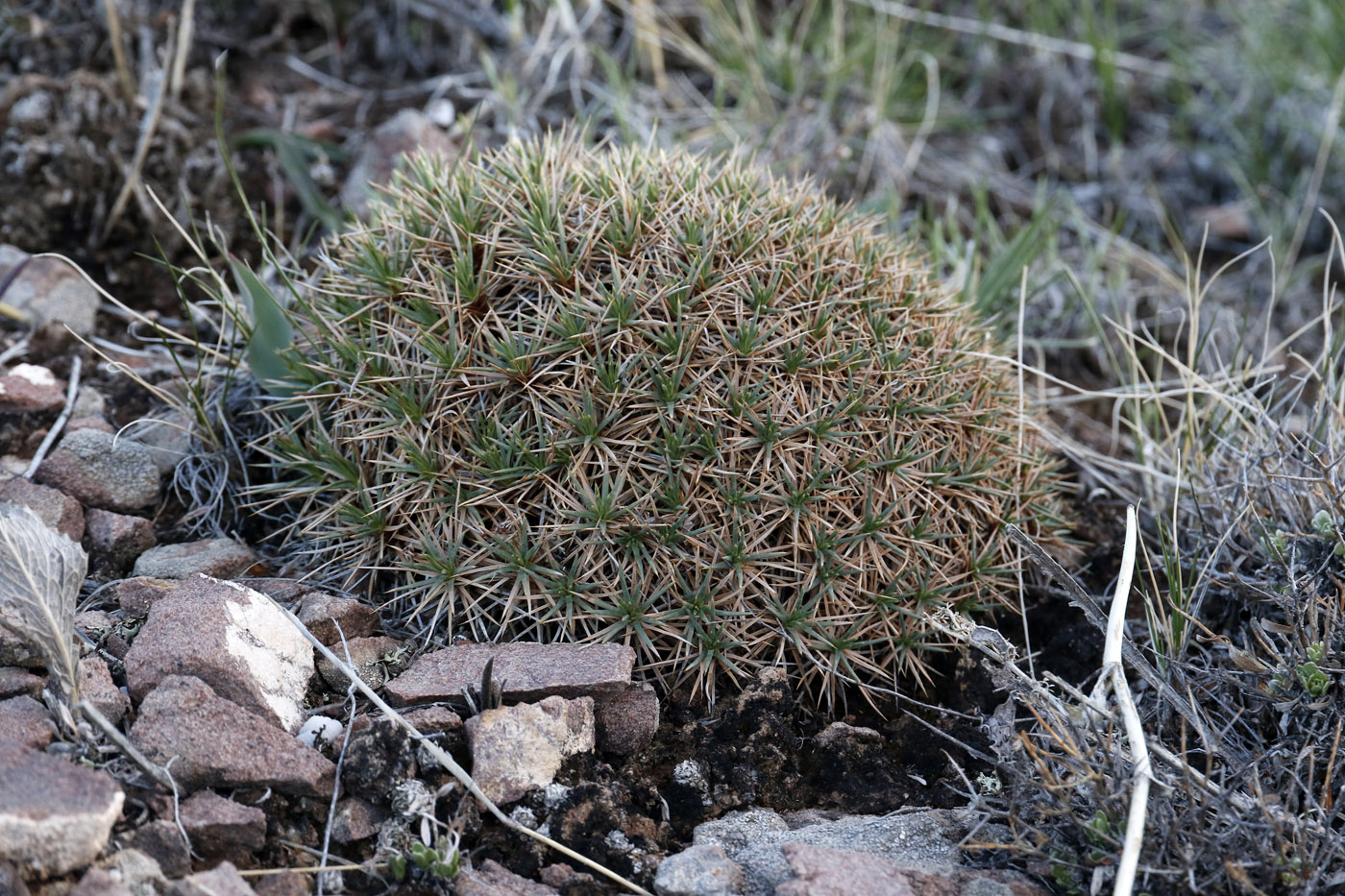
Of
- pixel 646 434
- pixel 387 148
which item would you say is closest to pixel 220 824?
pixel 646 434

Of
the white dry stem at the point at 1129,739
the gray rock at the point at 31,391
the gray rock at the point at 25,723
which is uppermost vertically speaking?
the white dry stem at the point at 1129,739

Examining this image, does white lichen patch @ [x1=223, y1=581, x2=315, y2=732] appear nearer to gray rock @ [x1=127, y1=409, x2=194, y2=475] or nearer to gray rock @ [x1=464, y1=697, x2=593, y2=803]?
gray rock @ [x1=464, y1=697, x2=593, y2=803]

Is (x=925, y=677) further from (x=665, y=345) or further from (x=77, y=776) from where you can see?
(x=77, y=776)

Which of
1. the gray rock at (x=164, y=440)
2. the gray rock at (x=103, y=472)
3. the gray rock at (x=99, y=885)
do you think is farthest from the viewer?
the gray rock at (x=164, y=440)

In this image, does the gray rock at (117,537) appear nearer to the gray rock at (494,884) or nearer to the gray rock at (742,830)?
the gray rock at (494,884)

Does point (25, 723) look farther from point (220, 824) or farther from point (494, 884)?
point (494, 884)

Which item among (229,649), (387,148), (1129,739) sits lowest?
(229,649)

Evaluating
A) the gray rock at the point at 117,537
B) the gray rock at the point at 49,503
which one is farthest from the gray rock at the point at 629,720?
the gray rock at the point at 49,503
